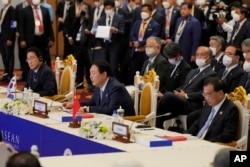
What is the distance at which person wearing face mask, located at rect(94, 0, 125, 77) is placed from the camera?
41.5 feet

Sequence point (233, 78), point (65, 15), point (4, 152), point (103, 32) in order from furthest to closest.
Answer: point (65, 15)
point (103, 32)
point (233, 78)
point (4, 152)

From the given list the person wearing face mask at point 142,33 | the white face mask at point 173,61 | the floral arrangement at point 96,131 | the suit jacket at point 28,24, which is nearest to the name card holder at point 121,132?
the floral arrangement at point 96,131

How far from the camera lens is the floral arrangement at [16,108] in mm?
7562

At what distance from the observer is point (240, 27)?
443 inches

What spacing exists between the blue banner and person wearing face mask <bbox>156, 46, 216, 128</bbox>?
6.75 feet

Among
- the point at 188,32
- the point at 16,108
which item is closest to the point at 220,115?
the point at 16,108

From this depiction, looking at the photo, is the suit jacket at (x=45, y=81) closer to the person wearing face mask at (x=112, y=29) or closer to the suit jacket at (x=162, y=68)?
the suit jacket at (x=162, y=68)

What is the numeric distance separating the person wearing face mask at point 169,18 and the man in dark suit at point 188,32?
24.1 inches

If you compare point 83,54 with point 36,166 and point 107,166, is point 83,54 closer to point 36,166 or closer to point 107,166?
point 107,166

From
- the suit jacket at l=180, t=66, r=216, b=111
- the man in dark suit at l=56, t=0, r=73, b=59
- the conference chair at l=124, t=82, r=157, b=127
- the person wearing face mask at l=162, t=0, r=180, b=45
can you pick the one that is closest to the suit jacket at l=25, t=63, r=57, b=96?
the conference chair at l=124, t=82, r=157, b=127

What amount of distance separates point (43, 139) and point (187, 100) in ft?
7.95

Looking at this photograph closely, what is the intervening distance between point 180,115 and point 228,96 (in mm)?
1551

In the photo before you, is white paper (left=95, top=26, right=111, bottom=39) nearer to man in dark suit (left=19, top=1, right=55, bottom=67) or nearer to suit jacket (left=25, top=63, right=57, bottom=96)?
man in dark suit (left=19, top=1, right=55, bottom=67)

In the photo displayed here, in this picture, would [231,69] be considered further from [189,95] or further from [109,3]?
[109,3]
